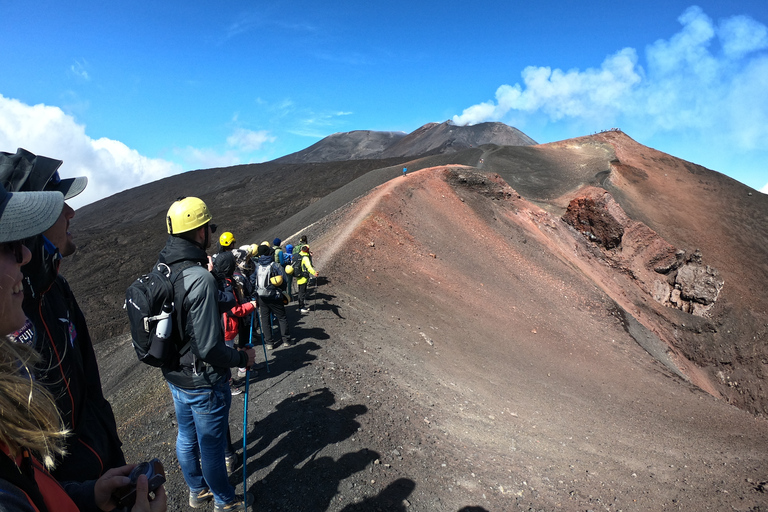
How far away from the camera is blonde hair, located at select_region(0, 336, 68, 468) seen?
1171 millimetres

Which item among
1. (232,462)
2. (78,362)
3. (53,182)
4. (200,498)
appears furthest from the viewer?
(232,462)

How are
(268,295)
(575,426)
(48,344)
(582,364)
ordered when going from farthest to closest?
1. (582,364)
2. (575,426)
3. (268,295)
4. (48,344)

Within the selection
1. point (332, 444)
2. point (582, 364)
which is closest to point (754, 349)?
point (582, 364)

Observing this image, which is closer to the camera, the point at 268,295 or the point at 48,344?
the point at 48,344

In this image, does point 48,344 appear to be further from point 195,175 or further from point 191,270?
point 195,175

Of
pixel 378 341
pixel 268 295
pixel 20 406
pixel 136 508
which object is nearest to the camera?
pixel 20 406

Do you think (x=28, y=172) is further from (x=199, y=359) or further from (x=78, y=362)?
(x=199, y=359)

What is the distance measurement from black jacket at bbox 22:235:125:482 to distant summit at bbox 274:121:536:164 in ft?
239

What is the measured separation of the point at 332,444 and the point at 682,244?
91.0 feet

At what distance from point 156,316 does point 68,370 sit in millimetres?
767

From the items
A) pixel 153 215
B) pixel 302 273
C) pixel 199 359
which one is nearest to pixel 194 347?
pixel 199 359

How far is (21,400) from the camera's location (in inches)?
48.8

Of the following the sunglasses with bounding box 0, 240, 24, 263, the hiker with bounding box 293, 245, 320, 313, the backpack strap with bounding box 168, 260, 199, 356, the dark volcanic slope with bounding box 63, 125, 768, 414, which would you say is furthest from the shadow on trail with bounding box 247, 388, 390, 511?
the dark volcanic slope with bounding box 63, 125, 768, 414

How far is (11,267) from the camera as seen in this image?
4.46 feet
